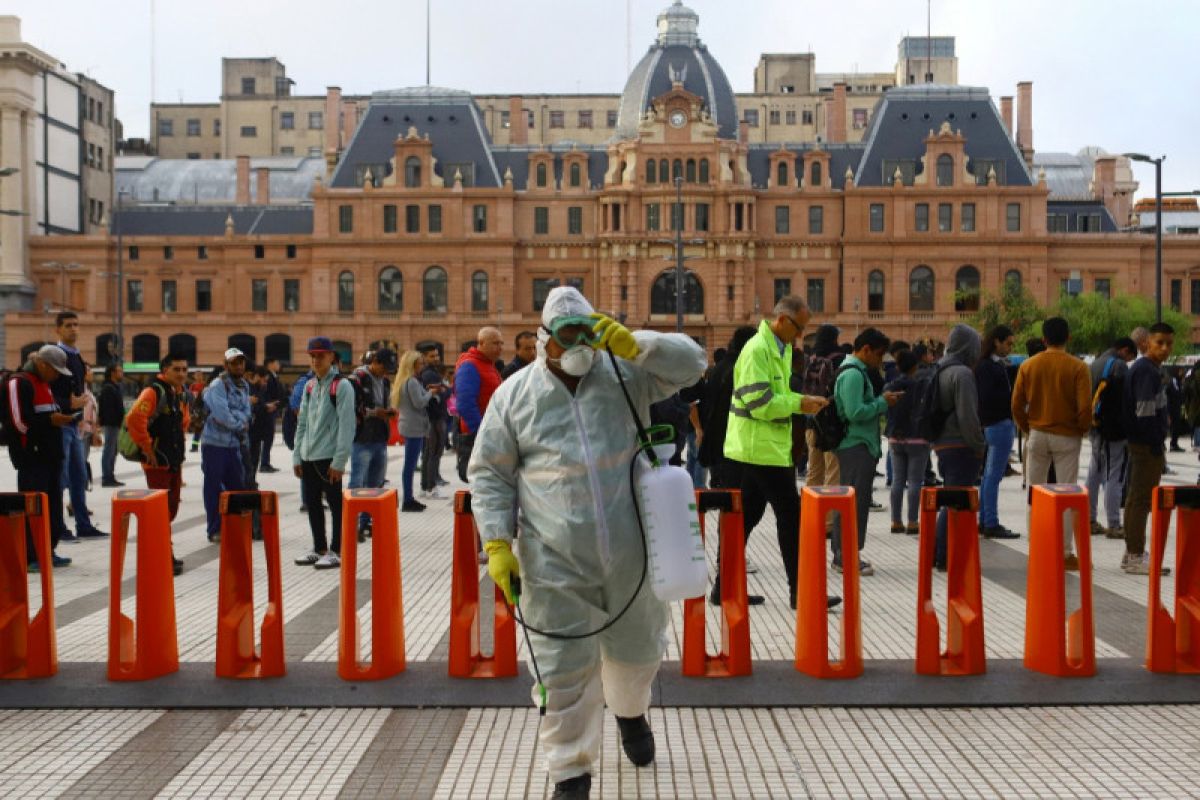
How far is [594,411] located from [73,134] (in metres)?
81.3

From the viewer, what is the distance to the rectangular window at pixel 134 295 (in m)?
74.0

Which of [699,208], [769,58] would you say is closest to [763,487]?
[699,208]

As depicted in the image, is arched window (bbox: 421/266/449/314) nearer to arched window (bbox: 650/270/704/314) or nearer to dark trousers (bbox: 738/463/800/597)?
arched window (bbox: 650/270/704/314)

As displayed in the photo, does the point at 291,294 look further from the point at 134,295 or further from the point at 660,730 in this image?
the point at 660,730

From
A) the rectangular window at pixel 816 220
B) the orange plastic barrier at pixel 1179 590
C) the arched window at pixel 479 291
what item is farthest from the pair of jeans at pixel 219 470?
the rectangular window at pixel 816 220

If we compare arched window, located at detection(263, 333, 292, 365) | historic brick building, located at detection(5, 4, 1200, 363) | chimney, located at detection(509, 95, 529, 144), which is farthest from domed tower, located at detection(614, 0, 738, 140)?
arched window, located at detection(263, 333, 292, 365)

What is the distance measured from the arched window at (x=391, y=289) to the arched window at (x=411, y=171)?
4.82 metres

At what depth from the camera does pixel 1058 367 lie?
1095 centimetres

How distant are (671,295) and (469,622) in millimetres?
64304

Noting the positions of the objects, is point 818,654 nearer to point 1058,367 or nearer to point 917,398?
point 1058,367

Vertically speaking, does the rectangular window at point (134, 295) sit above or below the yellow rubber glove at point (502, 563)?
above

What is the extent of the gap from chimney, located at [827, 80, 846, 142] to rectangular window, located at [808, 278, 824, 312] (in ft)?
37.5

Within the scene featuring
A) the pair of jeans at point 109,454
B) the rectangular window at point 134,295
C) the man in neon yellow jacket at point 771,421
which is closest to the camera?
the man in neon yellow jacket at point 771,421

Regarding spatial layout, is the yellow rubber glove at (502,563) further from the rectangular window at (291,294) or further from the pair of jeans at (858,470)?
the rectangular window at (291,294)
